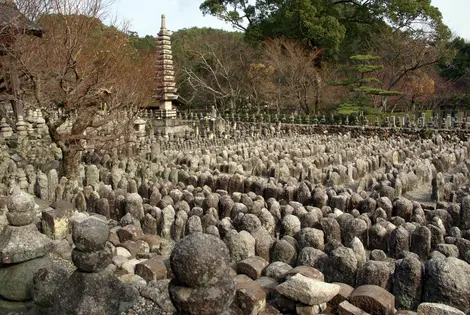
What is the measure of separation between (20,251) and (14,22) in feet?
31.0

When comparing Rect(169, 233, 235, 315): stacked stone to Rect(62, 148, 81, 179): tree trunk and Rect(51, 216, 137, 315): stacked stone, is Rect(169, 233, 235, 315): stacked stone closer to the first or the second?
Rect(51, 216, 137, 315): stacked stone

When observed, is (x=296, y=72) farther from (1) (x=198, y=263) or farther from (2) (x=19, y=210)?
(1) (x=198, y=263)

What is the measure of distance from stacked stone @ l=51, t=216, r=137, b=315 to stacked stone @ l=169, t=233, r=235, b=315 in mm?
731

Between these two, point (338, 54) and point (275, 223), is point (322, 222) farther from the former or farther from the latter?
point (338, 54)

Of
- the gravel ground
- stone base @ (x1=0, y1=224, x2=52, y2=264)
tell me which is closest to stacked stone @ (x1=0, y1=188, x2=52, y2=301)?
stone base @ (x1=0, y1=224, x2=52, y2=264)

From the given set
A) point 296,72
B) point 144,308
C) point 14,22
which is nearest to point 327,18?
point 296,72

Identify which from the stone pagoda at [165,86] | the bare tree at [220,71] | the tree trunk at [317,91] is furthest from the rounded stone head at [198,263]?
the bare tree at [220,71]

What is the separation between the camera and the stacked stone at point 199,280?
5.60 ft

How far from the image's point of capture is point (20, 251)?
9.03 ft

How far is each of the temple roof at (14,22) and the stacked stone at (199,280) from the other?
10.4 meters

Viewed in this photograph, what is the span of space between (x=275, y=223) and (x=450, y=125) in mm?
12625

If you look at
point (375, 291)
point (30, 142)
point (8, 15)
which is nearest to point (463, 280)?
point (375, 291)

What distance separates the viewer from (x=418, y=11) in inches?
929

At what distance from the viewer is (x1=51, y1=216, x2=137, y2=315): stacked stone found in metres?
2.30
